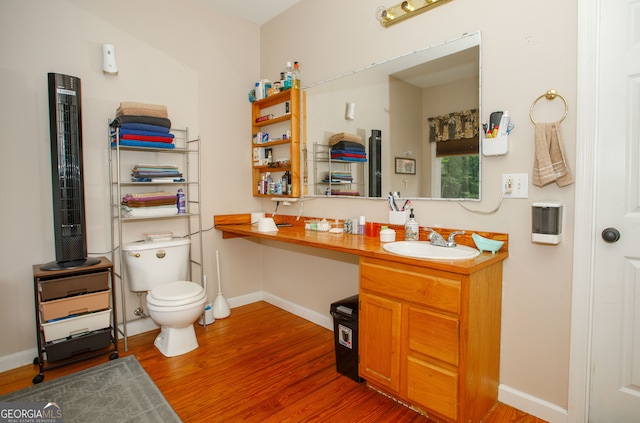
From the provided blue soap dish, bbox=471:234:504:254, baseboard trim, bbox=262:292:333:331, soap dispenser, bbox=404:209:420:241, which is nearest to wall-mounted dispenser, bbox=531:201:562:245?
blue soap dish, bbox=471:234:504:254

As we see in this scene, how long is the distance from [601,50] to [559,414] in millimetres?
1720

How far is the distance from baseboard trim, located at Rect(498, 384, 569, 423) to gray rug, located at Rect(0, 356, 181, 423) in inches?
68.1

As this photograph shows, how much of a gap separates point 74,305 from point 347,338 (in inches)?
68.1

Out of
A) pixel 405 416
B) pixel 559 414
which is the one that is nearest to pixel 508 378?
pixel 559 414

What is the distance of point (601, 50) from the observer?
1537mm

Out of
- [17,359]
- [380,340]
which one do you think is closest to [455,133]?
[380,340]

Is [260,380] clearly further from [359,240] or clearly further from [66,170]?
[66,170]

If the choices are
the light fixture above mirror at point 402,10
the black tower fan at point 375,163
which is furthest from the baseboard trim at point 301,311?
the light fixture above mirror at point 402,10

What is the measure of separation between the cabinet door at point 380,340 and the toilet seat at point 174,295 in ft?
3.81

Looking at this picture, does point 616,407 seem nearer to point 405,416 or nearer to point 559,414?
point 559,414

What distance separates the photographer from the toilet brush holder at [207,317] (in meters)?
2.87

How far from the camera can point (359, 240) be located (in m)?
2.24

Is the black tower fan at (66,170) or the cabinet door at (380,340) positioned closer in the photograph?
the cabinet door at (380,340)

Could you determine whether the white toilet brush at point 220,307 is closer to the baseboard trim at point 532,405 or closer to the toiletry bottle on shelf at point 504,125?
the baseboard trim at point 532,405
